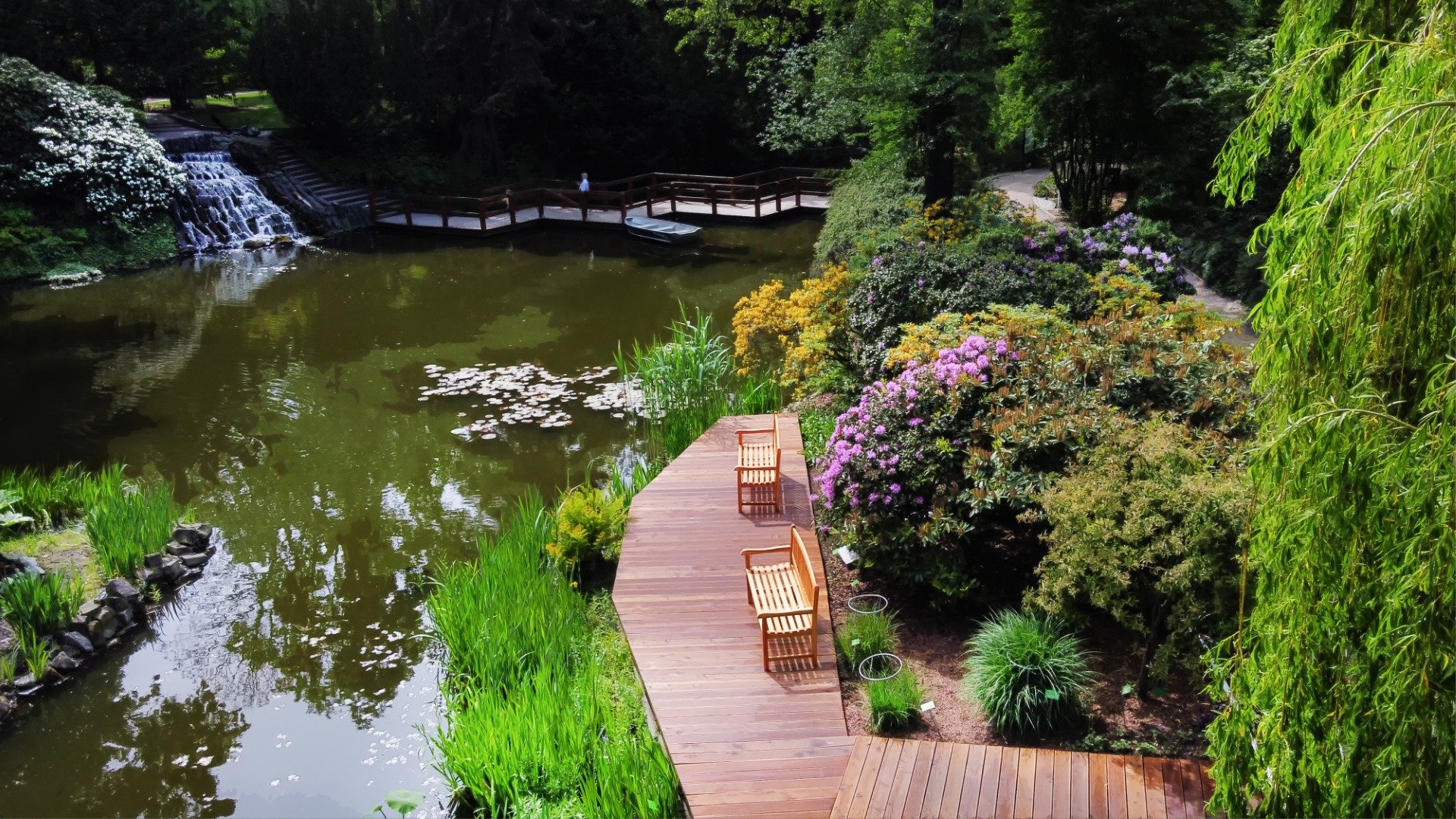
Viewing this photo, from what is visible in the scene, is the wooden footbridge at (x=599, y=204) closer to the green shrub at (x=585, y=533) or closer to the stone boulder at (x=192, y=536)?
the stone boulder at (x=192, y=536)

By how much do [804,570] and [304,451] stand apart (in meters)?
7.80

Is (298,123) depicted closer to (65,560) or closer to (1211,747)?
(65,560)

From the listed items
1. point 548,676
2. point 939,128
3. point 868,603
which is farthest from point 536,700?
point 939,128

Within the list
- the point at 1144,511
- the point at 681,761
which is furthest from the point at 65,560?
the point at 1144,511

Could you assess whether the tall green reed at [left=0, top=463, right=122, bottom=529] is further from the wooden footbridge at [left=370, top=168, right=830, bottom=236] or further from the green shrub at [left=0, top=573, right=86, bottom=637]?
the wooden footbridge at [left=370, top=168, right=830, bottom=236]

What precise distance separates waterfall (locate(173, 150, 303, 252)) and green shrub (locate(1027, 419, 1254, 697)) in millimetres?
21935

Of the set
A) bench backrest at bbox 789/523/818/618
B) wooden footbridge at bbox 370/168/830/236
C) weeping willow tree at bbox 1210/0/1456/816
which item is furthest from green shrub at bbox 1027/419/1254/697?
wooden footbridge at bbox 370/168/830/236

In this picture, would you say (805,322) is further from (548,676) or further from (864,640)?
(548,676)

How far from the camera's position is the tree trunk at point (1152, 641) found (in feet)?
21.1

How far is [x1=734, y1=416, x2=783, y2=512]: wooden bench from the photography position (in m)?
9.78

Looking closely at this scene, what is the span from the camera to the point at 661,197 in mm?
27516

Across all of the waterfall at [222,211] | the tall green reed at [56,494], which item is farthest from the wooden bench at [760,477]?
the waterfall at [222,211]

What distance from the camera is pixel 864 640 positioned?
7.50 meters

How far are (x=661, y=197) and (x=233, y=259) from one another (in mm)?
10258
